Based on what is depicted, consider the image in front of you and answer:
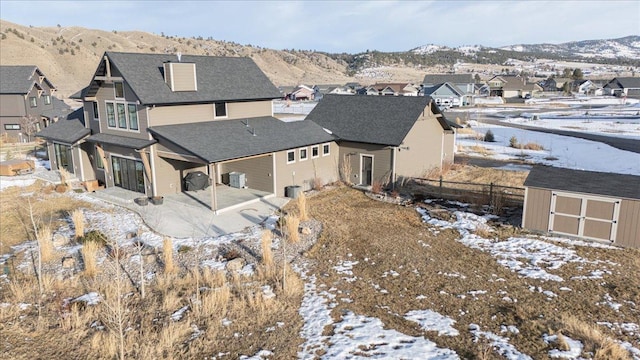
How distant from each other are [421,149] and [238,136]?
11022 millimetres

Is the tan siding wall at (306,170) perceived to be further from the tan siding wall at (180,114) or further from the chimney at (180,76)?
the chimney at (180,76)

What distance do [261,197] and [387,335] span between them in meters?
13.6

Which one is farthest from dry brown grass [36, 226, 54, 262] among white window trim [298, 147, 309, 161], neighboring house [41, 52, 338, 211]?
white window trim [298, 147, 309, 161]

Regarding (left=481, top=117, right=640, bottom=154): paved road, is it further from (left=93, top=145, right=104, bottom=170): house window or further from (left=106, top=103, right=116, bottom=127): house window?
(left=93, top=145, right=104, bottom=170): house window

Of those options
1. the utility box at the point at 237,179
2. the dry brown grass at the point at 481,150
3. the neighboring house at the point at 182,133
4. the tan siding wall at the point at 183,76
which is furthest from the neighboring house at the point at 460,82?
the tan siding wall at the point at 183,76

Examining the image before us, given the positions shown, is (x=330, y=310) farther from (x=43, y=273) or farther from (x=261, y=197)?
(x=261, y=197)

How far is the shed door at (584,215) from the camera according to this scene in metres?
15.8

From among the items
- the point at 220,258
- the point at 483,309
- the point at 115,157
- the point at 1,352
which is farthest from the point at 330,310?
the point at 115,157

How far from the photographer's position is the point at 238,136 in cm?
2295

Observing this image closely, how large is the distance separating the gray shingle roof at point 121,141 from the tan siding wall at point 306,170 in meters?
6.53

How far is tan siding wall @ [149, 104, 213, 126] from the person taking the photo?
2230cm

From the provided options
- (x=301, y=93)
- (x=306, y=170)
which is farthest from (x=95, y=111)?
(x=301, y=93)

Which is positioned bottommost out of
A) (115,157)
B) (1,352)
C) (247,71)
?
(1,352)

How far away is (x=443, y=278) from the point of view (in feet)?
44.3
